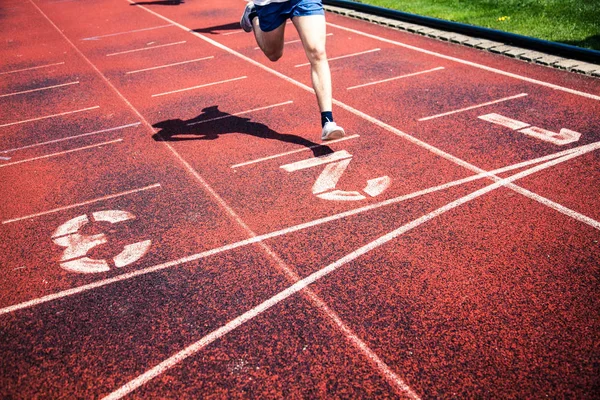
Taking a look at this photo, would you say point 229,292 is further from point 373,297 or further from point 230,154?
point 230,154

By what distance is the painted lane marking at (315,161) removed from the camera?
205 inches

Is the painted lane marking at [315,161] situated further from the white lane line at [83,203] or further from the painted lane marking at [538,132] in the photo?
the painted lane marking at [538,132]

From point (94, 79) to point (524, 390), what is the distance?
8.24 metres

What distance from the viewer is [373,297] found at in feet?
11.2

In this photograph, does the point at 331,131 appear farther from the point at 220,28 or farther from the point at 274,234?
the point at 220,28

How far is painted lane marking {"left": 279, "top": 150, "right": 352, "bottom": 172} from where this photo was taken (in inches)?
205

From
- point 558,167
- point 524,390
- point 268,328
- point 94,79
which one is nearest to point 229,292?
point 268,328

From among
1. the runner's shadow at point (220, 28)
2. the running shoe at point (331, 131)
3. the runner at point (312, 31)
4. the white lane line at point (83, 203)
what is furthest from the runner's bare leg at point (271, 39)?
the runner's shadow at point (220, 28)

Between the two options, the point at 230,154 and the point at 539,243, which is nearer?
the point at 539,243

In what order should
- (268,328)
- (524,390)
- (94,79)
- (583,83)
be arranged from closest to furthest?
(524,390) → (268,328) → (583,83) → (94,79)

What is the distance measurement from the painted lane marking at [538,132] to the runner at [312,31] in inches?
80.8

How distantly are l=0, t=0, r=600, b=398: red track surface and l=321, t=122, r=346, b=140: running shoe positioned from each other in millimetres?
318

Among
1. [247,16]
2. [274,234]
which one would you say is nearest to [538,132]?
[274,234]

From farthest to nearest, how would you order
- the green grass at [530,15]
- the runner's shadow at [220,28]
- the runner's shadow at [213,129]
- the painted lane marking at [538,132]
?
the runner's shadow at [220,28], the green grass at [530,15], the runner's shadow at [213,129], the painted lane marking at [538,132]
